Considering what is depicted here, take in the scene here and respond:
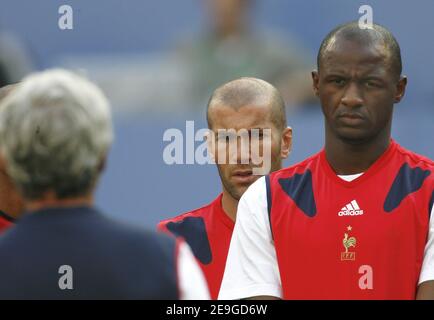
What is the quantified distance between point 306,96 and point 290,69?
21cm

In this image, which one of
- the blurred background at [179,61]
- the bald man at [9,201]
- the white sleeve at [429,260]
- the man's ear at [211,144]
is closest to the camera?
the white sleeve at [429,260]

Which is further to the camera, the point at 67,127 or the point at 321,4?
the point at 321,4

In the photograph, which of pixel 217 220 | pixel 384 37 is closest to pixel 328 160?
pixel 384 37

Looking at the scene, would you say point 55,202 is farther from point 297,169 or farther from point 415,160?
point 415,160

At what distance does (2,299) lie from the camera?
263cm

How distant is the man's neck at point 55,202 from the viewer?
2584 mm

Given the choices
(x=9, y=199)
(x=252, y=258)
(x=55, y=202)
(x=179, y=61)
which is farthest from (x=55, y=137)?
(x=179, y=61)

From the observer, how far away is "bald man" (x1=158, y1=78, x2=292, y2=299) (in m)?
4.36

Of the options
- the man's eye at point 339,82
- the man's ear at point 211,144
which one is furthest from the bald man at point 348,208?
the man's ear at point 211,144

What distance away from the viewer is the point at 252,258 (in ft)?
12.0

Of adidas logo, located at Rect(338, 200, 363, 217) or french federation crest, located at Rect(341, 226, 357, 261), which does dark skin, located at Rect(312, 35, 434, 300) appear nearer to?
adidas logo, located at Rect(338, 200, 363, 217)

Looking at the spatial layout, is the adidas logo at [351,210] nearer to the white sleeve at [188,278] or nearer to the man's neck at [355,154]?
the man's neck at [355,154]
